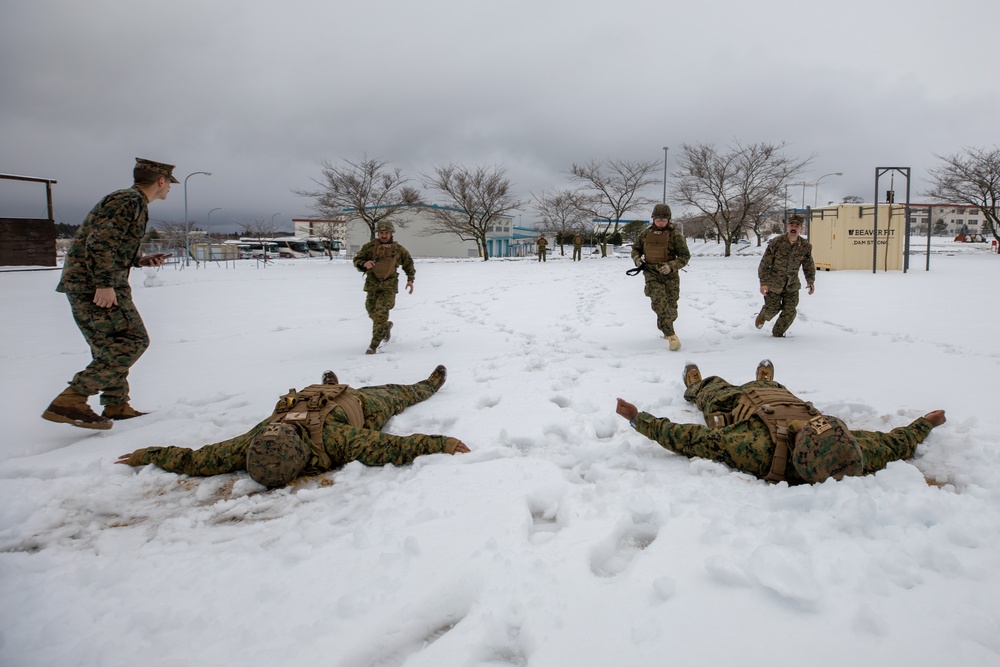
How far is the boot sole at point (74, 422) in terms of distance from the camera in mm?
3568

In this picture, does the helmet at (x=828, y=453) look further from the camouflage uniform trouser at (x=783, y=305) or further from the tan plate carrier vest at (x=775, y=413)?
the camouflage uniform trouser at (x=783, y=305)

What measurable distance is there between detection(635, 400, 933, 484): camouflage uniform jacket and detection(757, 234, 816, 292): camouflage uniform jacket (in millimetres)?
3910

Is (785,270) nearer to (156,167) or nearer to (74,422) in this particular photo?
(156,167)

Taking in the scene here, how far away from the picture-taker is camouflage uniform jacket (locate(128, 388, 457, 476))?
117 inches

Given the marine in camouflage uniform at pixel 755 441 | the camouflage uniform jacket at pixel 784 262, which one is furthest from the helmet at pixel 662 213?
the marine in camouflage uniform at pixel 755 441

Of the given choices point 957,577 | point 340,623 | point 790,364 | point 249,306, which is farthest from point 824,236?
point 340,623

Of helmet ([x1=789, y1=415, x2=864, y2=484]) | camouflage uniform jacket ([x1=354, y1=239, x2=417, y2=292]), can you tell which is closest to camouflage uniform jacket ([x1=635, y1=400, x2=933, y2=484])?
helmet ([x1=789, y1=415, x2=864, y2=484])

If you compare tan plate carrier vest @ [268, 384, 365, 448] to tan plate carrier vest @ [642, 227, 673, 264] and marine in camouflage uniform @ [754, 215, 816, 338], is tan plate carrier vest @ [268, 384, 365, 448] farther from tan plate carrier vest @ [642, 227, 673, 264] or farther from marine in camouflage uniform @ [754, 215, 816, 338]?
marine in camouflage uniform @ [754, 215, 816, 338]

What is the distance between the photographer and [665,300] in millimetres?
6512

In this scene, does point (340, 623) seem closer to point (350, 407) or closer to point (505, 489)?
point (505, 489)

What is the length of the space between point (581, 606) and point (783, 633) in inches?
23.8

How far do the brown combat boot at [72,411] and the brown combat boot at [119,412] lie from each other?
21 centimetres

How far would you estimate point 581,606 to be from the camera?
1.79 m

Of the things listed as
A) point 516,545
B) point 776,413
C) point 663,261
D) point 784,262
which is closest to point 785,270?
point 784,262
